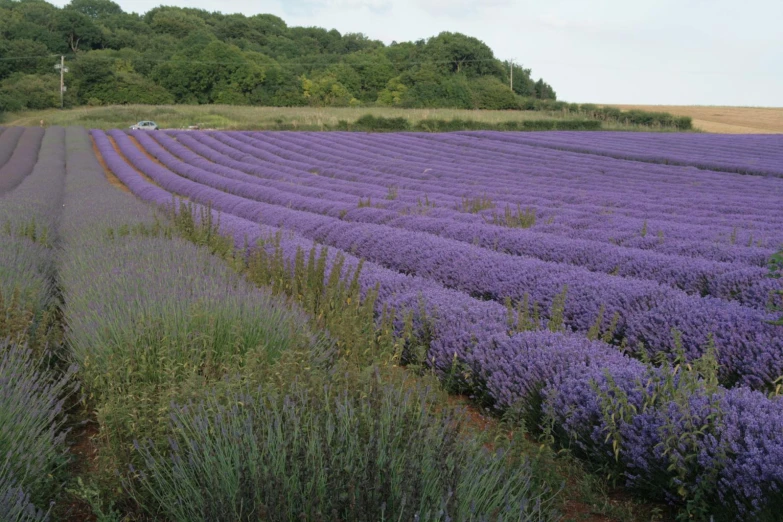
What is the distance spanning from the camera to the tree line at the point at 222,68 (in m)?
57.0

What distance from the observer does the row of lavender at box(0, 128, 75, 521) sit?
2422 mm

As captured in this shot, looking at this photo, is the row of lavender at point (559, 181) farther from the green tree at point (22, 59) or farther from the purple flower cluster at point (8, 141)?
the green tree at point (22, 59)

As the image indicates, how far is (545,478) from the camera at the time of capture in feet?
9.83

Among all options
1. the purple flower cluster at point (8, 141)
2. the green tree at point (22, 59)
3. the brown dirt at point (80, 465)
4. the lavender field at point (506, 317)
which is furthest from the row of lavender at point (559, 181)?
the green tree at point (22, 59)

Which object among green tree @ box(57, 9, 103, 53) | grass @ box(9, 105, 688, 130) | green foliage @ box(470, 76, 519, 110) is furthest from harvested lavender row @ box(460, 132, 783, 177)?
green tree @ box(57, 9, 103, 53)

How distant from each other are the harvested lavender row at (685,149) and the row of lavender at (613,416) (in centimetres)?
1810

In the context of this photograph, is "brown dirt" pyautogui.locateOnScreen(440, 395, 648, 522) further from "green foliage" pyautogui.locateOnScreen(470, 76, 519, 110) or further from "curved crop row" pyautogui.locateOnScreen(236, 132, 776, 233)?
"green foliage" pyautogui.locateOnScreen(470, 76, 519, 110)

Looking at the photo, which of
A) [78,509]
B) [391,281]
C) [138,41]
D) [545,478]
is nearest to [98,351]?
[78,509]

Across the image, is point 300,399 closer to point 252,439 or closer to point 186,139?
point 252,439

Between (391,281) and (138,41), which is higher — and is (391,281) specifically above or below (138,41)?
below

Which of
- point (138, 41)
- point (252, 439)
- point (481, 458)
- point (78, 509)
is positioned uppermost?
point (138, 41)

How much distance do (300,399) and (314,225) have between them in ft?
25.6

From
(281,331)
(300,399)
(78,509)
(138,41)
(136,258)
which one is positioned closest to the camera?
(300,399)

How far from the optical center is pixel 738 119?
49469mm
